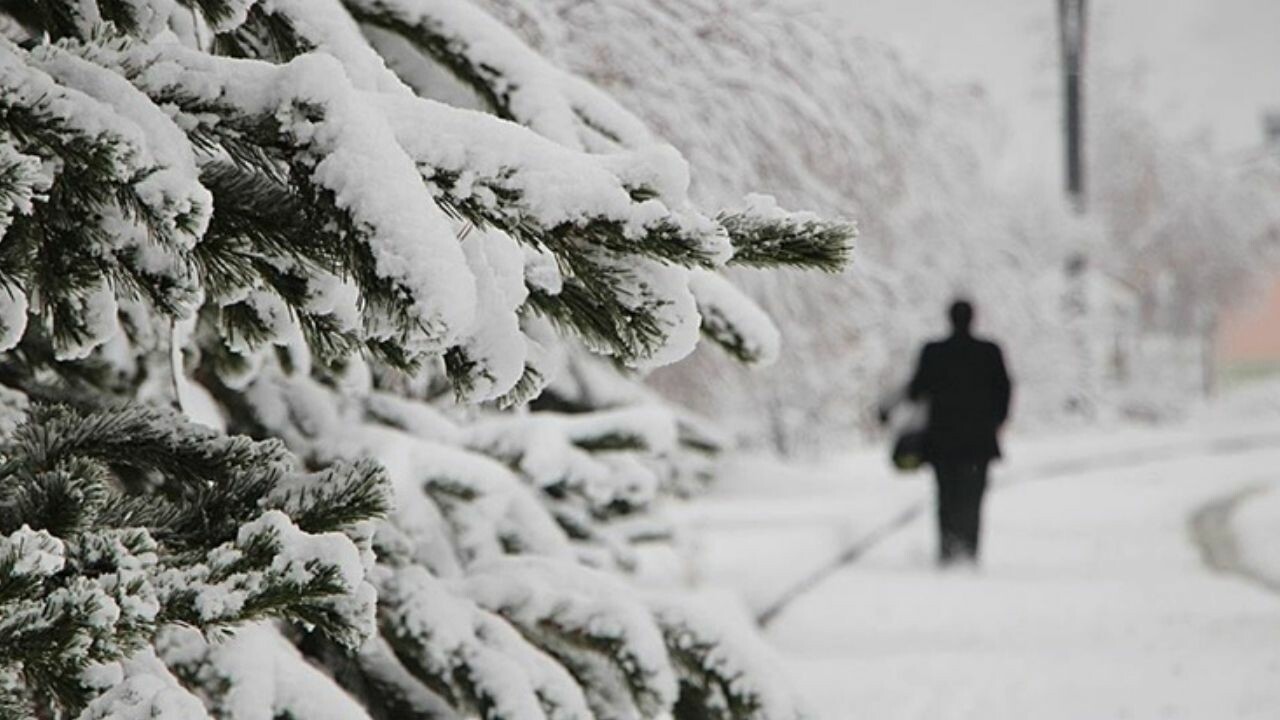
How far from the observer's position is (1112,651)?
240 inches

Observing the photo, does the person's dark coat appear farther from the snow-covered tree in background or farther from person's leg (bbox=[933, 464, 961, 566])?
the snow-covered tree in background

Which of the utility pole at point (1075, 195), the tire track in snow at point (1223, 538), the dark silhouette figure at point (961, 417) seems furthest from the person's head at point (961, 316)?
the utility pole at point (1075, 195)

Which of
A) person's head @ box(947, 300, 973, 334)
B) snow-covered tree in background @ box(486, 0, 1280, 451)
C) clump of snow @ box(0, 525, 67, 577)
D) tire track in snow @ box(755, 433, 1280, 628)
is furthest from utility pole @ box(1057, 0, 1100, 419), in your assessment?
clump of snow @ box(0, 525, 67, 577)

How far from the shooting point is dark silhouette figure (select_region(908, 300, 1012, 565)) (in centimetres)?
843

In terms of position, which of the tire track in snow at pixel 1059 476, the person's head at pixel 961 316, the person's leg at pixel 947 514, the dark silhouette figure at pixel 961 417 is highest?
the person's head at pixel 961 316

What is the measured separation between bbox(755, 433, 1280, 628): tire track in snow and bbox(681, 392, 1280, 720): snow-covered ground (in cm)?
6

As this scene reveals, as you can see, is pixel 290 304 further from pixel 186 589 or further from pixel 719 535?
pixel 719 535

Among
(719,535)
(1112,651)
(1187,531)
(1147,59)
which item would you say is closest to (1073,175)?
(1147,59)

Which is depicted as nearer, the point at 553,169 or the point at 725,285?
the point at 553,169

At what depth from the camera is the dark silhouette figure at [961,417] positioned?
8.43 metres

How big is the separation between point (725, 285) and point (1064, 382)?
87.6ft

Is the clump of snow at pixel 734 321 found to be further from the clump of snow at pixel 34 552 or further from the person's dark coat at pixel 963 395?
the person's dark coat at pixel 963 395

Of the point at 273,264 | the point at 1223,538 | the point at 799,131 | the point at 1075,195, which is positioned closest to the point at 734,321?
the point at 273,264

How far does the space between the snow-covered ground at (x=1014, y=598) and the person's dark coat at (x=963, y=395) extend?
0.76m
